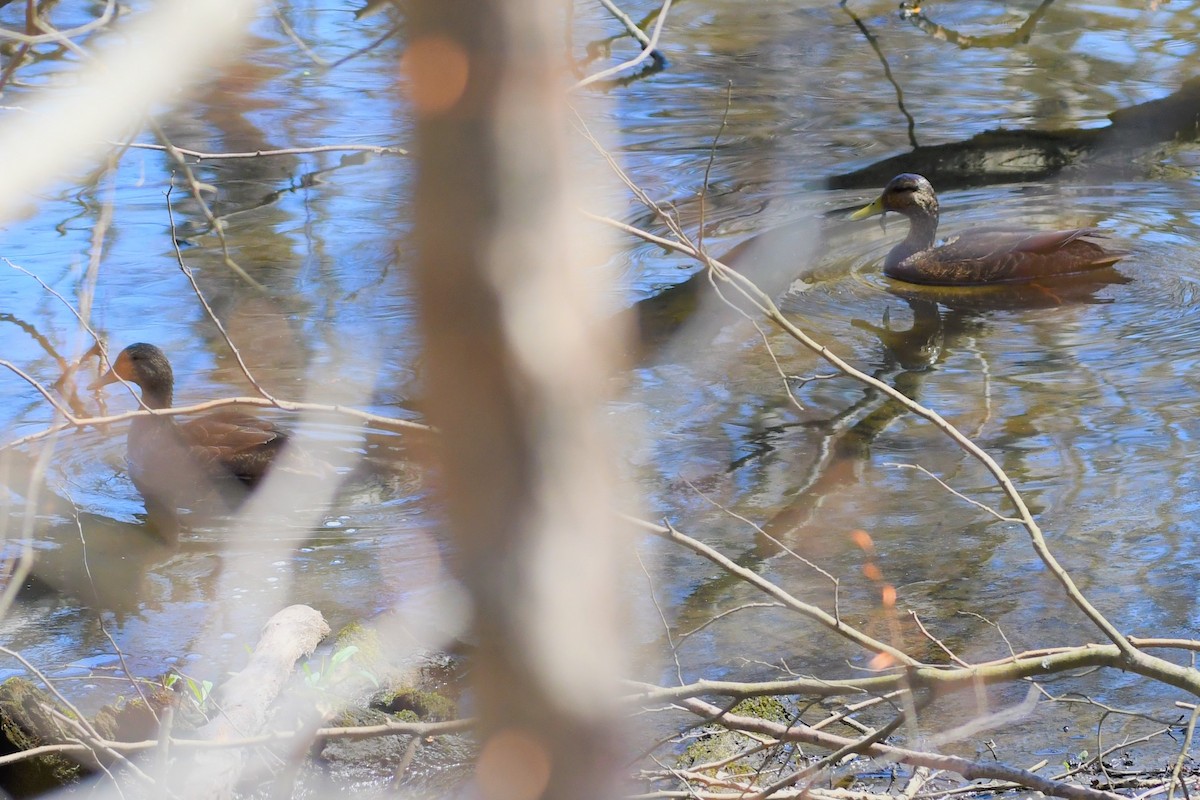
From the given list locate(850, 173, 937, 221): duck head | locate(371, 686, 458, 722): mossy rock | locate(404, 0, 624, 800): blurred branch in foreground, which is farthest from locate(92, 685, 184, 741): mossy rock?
locate(850, 173, 937, 221): duck head

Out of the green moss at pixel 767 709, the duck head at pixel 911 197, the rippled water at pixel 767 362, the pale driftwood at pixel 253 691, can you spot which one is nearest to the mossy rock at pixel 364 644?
the pale driftwood at pixel 253 691

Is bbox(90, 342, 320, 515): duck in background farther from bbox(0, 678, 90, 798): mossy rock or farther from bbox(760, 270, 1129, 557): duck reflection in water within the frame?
bbox(760, 270, 1129, 557): duck reflection in water

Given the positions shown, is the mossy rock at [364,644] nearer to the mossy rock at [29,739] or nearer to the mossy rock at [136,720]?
the mossy rock at [136,720]

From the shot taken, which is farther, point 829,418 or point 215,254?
point 215,254

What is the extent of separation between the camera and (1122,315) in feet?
27.1

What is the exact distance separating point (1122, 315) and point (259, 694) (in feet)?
20.0

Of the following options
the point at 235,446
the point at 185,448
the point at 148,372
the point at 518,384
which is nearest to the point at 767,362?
the point at 235,446

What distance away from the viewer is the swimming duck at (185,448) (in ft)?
21.4

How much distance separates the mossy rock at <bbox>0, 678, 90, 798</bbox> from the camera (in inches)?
157

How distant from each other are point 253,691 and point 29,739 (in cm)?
67

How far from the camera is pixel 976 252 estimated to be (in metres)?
9.05

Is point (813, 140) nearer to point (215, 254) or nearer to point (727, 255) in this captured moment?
point (727, 255)

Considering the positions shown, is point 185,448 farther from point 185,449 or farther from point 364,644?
point 364,644

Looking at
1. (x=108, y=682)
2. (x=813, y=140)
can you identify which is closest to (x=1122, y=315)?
(x=813, y=140)
